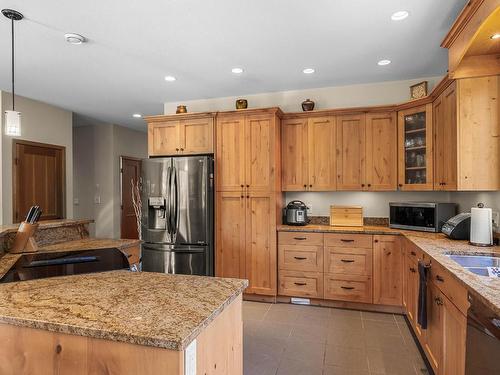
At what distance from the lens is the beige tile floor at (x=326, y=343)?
7.54 feet

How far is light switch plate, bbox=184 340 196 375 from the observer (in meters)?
0.92

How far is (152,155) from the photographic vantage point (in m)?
4.05

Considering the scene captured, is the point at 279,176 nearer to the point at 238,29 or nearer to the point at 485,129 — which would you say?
the point at 238,29

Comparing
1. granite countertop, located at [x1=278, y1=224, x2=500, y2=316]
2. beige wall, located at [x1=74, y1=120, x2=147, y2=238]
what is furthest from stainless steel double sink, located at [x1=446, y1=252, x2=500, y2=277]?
beige wall, located at [x1=74, y1=120, x2=147, y2=238]

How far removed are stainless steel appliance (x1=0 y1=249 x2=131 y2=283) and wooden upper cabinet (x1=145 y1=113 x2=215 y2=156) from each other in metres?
2.00

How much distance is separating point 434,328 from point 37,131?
5.31m

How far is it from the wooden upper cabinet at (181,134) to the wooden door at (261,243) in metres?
0.91

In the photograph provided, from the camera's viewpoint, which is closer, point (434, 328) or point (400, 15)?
point (434, 328)

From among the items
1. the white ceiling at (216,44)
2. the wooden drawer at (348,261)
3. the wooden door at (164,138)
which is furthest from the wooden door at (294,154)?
the wooden door at (164,138)

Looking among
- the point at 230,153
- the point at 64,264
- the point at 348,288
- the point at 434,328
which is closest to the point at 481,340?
the point at 434,328

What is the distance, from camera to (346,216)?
373 centimetres

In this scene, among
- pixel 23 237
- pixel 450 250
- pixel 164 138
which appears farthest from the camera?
pixel 164 138

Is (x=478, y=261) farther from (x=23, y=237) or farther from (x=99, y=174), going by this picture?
(x=99, y=174)

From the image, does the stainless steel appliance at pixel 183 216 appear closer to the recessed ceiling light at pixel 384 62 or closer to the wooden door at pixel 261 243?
the wooden door at pixel 261 243
